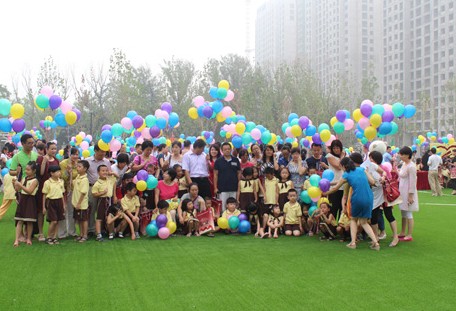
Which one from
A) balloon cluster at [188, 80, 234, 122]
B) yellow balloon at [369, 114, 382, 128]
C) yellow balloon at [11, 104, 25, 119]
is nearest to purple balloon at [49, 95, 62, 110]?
yellow balloon at [11, 104, 25, 119]

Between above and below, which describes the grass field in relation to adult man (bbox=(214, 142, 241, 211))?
below

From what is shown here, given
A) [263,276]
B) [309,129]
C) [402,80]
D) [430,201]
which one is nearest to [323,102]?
[430,201]

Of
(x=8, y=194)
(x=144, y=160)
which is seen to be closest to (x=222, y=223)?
(x=144, y=160)

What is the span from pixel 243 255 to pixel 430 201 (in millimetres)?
8980

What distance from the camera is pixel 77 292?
4.43m

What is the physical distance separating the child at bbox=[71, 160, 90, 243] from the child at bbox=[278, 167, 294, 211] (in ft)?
10.4

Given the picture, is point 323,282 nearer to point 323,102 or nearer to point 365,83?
point 323,102

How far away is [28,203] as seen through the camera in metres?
6.92

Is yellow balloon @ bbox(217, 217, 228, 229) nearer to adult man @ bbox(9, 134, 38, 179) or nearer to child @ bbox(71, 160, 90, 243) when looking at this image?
child @ bbox(71, 160, 90, 243)

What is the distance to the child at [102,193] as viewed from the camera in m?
7.20

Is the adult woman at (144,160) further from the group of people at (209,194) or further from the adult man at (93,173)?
the adult man at (93,173)

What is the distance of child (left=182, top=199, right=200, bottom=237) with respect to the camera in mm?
7668

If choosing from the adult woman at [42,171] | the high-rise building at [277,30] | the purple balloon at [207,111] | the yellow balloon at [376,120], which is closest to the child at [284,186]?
the yellow balloon at [376,120]

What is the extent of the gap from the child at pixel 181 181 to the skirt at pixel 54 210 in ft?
6.65
